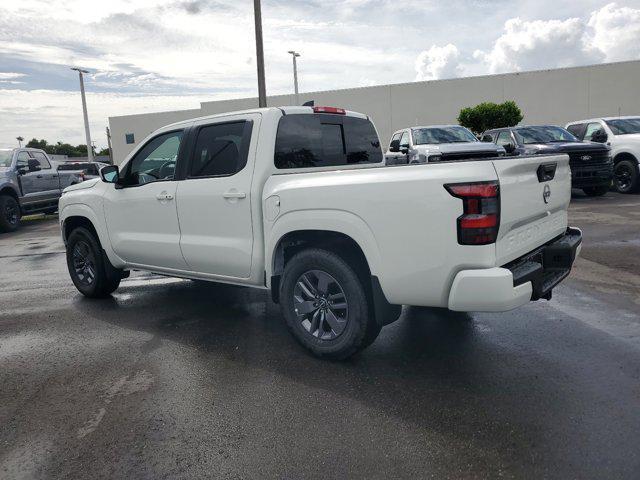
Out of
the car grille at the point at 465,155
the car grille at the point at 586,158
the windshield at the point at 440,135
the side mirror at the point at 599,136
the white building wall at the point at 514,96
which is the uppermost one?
the white building wall at the point at 514,96

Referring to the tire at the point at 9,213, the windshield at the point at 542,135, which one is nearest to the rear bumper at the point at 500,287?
the windshield at the point at 542,135

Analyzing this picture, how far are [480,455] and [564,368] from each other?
1.37 meters

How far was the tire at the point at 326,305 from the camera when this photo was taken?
3816mm

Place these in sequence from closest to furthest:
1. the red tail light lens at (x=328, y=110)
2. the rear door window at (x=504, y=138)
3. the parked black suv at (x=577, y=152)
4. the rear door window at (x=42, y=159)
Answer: the red tail light lens at (x=328, y=110) → the parked black suv at (x=577, y=152) → the rear door window at (x=504, y=138) → the rear door window at (x=42, y=159)

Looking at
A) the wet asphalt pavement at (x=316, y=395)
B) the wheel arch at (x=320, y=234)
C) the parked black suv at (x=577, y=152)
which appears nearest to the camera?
the wet asphalt pavement at (x=316, y=395)

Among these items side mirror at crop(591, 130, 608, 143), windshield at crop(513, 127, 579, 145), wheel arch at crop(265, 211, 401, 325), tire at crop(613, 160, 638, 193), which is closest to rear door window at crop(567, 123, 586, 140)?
side mirror at crop(591, 130, 608, 143)

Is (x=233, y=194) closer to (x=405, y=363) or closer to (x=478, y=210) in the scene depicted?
(x=405, y=363)

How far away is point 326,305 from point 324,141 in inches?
61.8

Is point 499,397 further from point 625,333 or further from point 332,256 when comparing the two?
point 625,333

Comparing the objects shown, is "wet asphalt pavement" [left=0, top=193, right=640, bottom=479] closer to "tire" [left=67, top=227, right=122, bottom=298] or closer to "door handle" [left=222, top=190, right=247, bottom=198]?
"tire" [left=67, top=227, right=122, bottom=298]

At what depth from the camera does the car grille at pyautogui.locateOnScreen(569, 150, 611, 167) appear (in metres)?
13.1

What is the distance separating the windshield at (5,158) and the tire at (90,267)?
9700 millimetres

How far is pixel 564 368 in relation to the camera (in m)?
3.80

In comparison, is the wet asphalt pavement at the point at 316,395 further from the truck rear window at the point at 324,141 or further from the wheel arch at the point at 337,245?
the truck rear window at the point at 324,141
